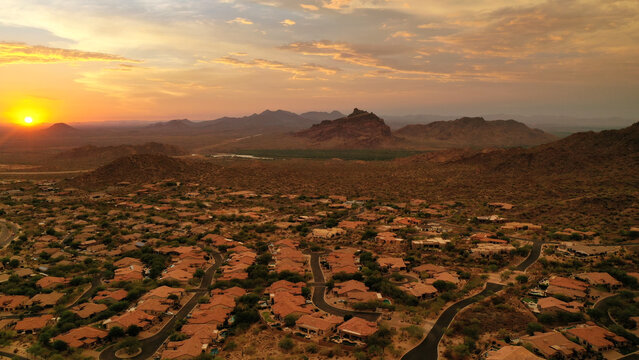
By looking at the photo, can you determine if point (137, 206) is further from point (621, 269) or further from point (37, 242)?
point (621, 269)

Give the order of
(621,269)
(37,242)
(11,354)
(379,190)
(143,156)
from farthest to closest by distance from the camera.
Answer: (143,156)
(379,190)
(37,242)
(621,269)
(11,354)

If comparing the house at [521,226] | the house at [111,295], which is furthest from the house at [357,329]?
the house at [521,226]

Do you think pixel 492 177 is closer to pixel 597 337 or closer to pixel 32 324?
pixel 597 337

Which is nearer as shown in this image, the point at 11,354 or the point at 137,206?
the point at 11,354

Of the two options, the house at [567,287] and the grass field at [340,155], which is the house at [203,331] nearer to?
the house at [567,287]

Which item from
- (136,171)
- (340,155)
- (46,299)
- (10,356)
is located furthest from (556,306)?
(340,155)


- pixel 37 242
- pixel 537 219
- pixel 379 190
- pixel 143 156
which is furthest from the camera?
pixel 143 156

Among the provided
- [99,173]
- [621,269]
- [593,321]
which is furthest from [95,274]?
[99,173]
